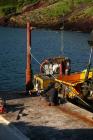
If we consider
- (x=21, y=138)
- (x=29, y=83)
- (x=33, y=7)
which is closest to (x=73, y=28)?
(x=33, y=7)

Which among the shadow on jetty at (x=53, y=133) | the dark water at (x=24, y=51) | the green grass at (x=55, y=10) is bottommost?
the dark water at (x=24, y=51)

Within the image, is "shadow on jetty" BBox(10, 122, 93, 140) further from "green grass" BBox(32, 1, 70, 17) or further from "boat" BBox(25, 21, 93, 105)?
"green grass" BBox(32, 1, 70, 17)

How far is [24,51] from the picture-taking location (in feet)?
228

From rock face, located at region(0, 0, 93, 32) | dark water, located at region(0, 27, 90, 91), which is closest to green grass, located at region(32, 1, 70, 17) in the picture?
rock face, located at region(0, 0, 93, 32)

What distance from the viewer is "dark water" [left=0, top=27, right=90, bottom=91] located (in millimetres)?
47616

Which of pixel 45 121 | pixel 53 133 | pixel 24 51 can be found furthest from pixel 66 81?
pixel 24 51

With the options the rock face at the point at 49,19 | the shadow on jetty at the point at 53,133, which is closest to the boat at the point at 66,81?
the shadow on jetty at the point at 53,133

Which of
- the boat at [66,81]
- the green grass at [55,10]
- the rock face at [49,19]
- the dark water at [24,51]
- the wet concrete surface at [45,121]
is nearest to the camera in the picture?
the wet concrete surface at [45,121]

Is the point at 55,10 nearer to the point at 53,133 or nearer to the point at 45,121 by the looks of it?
the point at 45,121

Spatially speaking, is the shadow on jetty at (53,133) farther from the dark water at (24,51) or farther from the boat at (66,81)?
the dark water at (24,51)

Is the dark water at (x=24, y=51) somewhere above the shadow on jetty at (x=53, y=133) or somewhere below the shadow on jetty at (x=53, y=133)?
below

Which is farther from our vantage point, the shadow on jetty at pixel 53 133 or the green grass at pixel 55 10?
the green grass at pixel 55 10

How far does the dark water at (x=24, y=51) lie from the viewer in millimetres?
47616

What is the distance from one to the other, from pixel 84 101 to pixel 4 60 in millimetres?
32525
